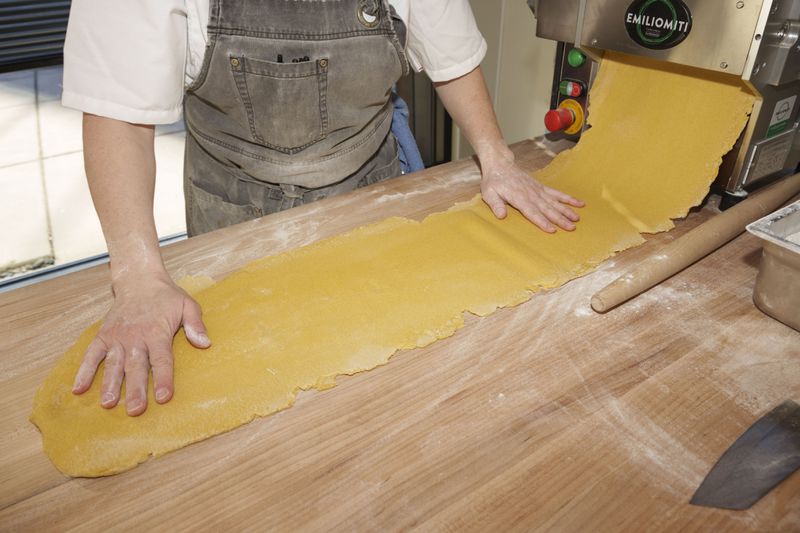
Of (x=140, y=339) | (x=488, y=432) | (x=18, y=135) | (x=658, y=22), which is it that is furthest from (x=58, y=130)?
(x=488, y=432)

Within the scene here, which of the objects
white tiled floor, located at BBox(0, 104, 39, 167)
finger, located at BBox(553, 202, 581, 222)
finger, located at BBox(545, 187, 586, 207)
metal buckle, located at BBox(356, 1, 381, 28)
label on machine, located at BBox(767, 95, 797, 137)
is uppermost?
metal buckle, located at BBox(356, 1, 381, 28)

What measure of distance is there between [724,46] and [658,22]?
11cm

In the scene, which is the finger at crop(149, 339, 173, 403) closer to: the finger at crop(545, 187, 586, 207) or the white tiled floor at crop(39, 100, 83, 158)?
the finger at crop(545, 187, 586, 207)

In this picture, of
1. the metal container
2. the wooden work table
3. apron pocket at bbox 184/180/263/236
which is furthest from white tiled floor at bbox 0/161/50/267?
the metal container

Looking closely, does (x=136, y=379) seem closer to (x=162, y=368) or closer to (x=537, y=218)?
(x=162, y=368)

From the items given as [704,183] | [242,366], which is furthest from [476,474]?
[704,183]

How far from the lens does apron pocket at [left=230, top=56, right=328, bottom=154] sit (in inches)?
33.2

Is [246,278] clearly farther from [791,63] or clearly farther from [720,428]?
[791,63]

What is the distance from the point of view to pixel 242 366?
65cm

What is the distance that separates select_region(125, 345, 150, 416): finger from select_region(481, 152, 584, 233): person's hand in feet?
1.94

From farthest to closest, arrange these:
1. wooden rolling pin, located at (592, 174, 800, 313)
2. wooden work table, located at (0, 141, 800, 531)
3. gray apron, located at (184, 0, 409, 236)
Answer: gray apron, located at (184, 0, 409, 236) < wooden rolling pin, located at (592, 174, 800, 313) < wooden work table, located at (0, 141, 800, 531)

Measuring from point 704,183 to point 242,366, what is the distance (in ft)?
2.57

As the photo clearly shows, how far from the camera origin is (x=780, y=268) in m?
0.67

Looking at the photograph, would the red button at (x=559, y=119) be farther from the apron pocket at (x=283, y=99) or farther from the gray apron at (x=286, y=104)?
the apron pocket at (x=283, y=99)
